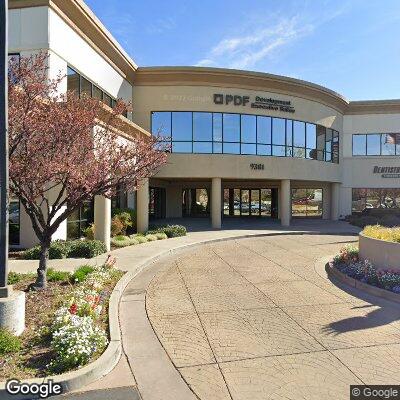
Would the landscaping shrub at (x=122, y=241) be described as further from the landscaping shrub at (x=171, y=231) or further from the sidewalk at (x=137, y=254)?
the landscaping shrub at (x=171, y=231)

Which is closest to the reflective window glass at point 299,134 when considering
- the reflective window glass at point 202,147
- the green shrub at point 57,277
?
the reflective window glass at point 202,147

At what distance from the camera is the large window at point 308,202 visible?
3088 cm

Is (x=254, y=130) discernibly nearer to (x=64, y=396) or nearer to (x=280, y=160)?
(x=280, y=160)

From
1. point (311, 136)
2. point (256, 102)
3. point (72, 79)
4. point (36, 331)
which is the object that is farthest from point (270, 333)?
point (311, 136)

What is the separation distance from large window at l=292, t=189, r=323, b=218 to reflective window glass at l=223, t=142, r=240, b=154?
11.4 m

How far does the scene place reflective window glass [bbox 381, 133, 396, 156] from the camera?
29.2 metres

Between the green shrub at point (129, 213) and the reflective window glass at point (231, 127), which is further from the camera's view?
the reflective window glass at point (231, 127)

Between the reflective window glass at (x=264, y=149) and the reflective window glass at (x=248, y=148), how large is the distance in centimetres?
31

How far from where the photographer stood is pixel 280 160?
2291 cm

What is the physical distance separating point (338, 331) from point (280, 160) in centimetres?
1820

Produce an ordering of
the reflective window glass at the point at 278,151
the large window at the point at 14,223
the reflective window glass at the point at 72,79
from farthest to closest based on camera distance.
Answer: the reflective window glass at the point at 278,151 < the reflective window glass at the point at 72,79 < the large window at the point at 14,223

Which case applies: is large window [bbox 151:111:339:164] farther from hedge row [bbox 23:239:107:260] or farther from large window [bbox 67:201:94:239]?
hedge row [bbox 23:239:107:260]

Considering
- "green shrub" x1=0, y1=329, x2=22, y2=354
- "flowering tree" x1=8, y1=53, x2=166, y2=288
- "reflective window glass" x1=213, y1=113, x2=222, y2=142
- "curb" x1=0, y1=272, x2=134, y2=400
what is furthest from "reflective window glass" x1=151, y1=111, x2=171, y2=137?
"green shrub" x1=0, y1=329, x2=22, y2=354

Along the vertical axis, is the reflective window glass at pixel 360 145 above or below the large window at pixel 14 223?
above
